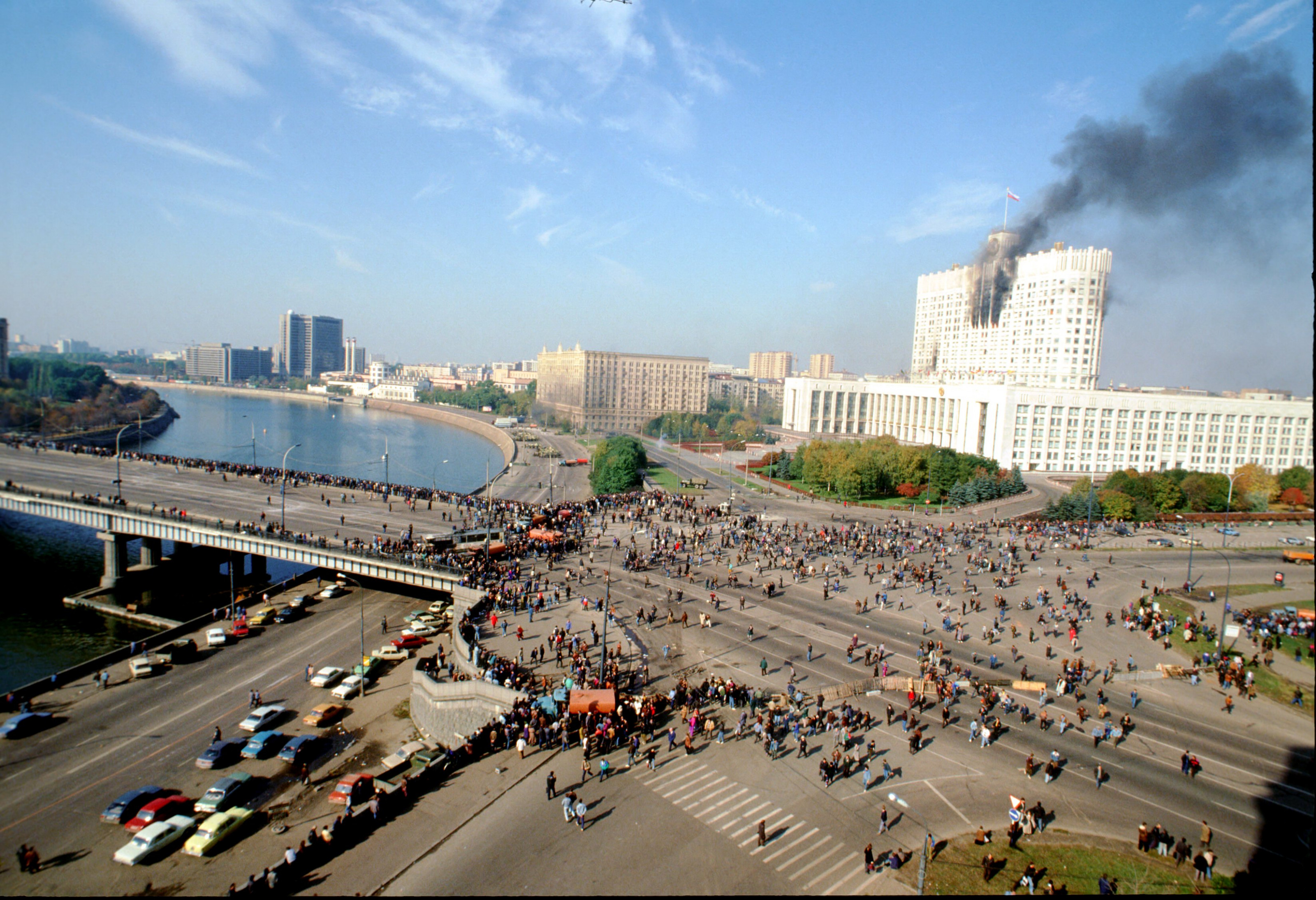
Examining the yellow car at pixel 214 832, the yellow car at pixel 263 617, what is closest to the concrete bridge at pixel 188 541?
the yellow car at pixel 263 617

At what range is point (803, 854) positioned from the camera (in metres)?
13.8

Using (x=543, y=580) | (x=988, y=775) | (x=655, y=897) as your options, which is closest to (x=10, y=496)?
(x=543, y=580)

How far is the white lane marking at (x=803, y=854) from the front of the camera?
525 inches

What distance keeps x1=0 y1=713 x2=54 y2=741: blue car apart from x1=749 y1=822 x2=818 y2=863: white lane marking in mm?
22175

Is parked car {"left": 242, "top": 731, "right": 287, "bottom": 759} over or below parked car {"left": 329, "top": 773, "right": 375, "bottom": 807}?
below

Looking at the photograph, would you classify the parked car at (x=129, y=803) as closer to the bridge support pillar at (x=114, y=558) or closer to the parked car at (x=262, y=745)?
the parked car at (x=262, y=745)

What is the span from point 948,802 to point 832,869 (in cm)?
394

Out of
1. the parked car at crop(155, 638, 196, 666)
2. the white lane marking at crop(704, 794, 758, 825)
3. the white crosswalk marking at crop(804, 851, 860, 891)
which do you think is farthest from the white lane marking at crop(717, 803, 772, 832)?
the parked car at crop(155, 638, 196, 666)

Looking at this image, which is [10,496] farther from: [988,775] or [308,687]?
[988,775]

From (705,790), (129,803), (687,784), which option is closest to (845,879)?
(705,790)

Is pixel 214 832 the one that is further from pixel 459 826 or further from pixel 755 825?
pixel 755 825

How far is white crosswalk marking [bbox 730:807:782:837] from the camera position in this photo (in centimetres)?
1427

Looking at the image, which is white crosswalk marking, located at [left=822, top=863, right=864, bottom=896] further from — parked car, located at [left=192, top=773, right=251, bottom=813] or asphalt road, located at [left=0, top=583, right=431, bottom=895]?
A: parked car, located at [left=192, top=773, right=251, bottom=813]

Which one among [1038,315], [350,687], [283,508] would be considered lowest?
[350,687]
